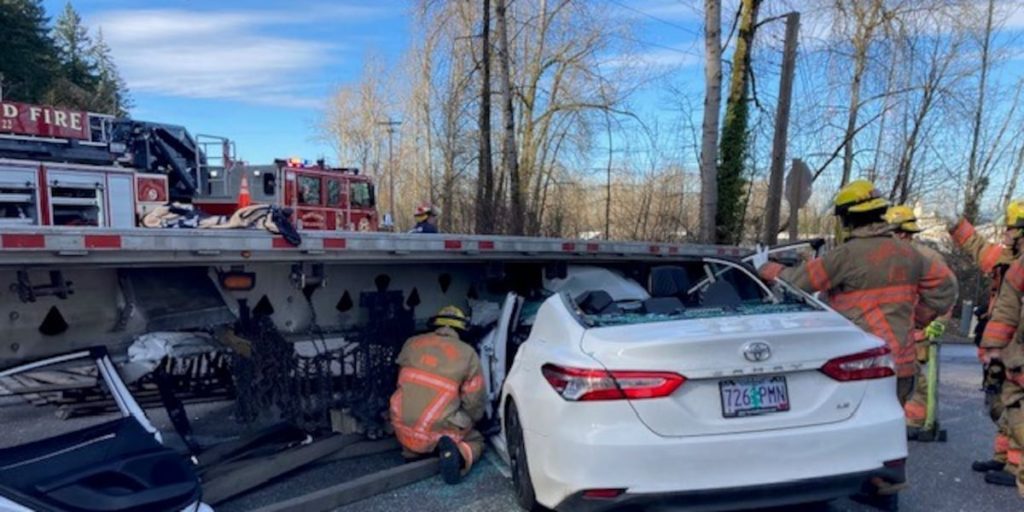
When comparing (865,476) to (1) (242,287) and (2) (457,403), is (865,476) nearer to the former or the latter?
(2) (457,403)

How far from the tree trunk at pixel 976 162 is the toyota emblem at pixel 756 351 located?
2339 cm

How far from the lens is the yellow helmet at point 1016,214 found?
490cm

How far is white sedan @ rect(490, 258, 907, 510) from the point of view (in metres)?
3.22

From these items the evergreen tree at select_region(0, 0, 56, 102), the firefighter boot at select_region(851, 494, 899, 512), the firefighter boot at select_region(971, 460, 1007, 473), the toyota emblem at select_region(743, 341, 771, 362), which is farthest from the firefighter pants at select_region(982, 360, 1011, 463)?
the evergreen tree at select_region(0, 0, 56, 102)

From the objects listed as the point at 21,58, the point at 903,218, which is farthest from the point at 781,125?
the point at 21,58

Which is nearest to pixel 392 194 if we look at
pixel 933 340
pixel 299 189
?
pixel 299 189

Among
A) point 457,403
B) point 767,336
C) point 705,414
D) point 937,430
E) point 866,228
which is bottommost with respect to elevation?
point 937,430

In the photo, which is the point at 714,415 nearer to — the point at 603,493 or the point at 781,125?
the point at 603,493

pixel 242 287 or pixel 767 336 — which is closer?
pixel 767 336

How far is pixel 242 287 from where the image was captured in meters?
4.48

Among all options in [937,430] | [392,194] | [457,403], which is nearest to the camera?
[457,403]

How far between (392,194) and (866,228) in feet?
137

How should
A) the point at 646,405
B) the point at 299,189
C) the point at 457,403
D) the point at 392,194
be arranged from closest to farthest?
1. the point at 646,405
2. the point at 457,403
3. the point at 299,189
4. the point at 392,194

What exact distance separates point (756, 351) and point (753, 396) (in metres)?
0.20
